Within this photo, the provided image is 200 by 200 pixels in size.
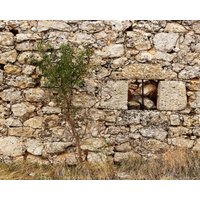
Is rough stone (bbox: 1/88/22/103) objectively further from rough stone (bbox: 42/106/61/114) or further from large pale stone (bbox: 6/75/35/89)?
rough stone (bbox: 42/106/61/114)

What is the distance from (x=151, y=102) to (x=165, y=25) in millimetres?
1105

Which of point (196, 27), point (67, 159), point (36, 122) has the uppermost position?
point (196, 27)

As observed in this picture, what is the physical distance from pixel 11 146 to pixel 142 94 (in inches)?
79.4

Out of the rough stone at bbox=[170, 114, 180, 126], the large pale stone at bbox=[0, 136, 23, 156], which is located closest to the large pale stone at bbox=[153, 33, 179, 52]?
the rough stone at bbox=[170, 114, 180, 126]

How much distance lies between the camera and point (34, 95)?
6.53 metres

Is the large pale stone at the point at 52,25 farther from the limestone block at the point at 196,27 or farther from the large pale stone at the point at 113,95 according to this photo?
the limestone block at the point at 196,27

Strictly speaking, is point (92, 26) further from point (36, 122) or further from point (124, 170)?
point (124, 170)

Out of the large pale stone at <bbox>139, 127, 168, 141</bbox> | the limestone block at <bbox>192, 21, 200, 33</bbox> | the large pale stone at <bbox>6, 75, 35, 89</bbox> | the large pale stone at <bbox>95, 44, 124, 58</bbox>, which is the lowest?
the large pale stone at <bbox>139, 127, 168, 141</bbox>

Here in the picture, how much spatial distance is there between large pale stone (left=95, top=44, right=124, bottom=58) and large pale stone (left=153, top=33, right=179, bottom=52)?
19.5 inches

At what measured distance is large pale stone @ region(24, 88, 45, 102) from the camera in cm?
653

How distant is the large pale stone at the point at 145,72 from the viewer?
254 inches

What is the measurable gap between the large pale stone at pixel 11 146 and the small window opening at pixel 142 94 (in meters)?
1.67

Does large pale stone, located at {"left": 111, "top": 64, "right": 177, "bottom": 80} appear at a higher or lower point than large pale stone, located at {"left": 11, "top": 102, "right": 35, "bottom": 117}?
higher

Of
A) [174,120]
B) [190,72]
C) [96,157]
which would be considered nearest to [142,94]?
[174,120]
